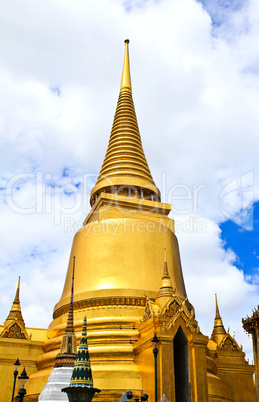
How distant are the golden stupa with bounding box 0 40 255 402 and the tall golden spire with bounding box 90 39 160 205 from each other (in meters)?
0.06

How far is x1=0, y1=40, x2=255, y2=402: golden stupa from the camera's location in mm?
15875

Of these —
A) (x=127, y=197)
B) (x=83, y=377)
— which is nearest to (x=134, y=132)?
(x=127, y=197)

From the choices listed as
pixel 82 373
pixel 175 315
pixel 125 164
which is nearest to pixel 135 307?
pixel 175 315

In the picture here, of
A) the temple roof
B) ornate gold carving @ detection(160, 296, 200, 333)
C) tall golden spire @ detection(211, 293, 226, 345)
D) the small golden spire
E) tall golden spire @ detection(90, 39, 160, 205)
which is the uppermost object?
the small golden spire

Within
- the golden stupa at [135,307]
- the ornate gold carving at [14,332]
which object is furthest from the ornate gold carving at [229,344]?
the ornate gold carving at [14,332]

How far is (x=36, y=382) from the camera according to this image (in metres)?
17.4

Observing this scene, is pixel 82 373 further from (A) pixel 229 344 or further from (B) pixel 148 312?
(A) pixel 229 344

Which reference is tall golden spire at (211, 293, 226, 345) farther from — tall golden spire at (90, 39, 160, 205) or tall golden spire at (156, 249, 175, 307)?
tall golden spire at (90, 39, 160, 205)

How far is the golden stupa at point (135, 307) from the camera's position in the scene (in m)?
15.9

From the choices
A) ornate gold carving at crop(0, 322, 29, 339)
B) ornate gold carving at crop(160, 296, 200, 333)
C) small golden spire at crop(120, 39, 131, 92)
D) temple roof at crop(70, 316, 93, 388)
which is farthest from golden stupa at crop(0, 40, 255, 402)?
temple roof at crop(70, 316, 93, 388)

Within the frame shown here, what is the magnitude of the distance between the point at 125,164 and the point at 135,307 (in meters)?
8.64

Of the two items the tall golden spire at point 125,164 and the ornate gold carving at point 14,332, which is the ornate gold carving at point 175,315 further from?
the tall golden spire at point 125,164

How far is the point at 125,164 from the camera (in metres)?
24.6

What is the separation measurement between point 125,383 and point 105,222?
7881 millimetres
